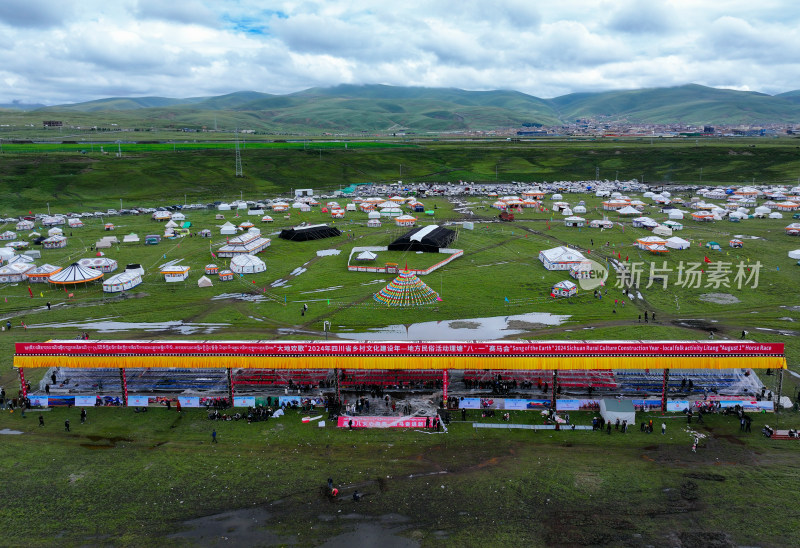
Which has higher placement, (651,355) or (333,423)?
(651,355)

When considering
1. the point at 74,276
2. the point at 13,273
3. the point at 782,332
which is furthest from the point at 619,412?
the point at 13,273

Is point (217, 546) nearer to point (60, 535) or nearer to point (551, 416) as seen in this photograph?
point (60, 535)

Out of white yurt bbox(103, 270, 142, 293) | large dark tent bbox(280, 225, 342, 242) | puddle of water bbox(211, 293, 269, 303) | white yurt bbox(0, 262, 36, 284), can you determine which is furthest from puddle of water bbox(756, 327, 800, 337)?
A: white yurt bbox(0, 262, 36, 284)

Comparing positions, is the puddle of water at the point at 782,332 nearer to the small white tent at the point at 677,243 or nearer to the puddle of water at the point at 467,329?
the puddle of water at the point at 467,329

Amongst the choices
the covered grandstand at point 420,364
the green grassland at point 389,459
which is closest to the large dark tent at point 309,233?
the green grassland at point 389,459

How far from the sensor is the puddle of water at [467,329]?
1875 inches

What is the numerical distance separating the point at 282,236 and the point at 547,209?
212 ft

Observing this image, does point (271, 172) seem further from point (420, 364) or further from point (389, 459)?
point (389, 459)

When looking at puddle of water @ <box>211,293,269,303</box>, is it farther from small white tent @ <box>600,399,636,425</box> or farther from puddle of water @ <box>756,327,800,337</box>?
puddle of water @ <box>756,327,800,337</box>

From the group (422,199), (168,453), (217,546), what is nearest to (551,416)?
(217,546)

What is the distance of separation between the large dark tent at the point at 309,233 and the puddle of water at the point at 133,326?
39938mm

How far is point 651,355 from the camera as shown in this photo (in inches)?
1394

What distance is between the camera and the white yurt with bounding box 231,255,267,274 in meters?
69.8

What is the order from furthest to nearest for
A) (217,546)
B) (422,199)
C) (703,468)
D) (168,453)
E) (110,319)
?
(422,199) < (110,319) < (168,453) < (703,468) < (217,546)
